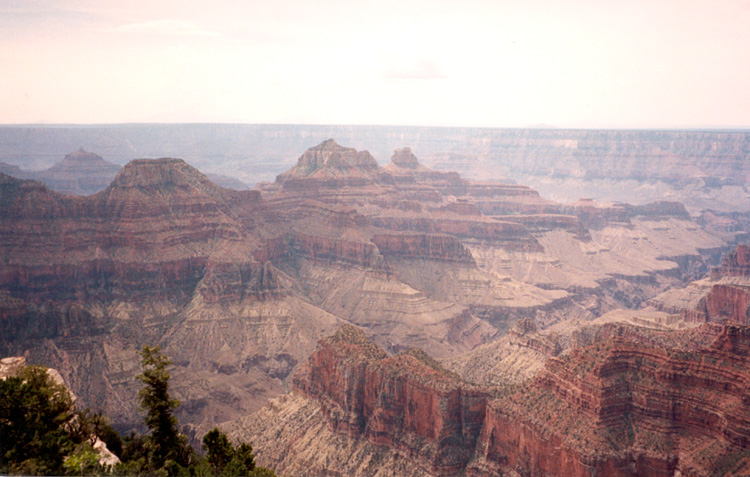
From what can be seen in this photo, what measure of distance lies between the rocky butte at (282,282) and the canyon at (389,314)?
34 cm

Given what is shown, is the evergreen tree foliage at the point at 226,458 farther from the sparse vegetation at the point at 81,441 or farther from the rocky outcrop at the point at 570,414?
the rocky outcrop at the point at 570,414

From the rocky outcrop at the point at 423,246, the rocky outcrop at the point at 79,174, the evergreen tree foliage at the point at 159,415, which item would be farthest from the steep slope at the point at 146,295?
the rocky outcrop at the point at 79,174

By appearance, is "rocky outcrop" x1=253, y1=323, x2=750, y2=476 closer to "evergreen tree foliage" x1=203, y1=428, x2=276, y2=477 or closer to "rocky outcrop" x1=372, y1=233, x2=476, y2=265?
"evergreen tree foliage" x1=203, y1=428, x2=276, y2=477

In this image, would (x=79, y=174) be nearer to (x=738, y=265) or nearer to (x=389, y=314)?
(x=389, y=314)

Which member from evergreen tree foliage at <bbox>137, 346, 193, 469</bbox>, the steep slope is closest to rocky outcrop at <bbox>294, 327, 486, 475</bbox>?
evergreen tree foliage at <bbox>137, 346, 193, 469</bbox>

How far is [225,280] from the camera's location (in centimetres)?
9888

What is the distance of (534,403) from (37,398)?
3012 cm

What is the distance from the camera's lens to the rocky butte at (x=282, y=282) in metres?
75.6

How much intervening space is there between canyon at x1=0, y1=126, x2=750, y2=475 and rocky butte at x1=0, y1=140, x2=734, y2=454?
0.34 metres

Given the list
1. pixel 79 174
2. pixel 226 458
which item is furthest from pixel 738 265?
pixel 79 174

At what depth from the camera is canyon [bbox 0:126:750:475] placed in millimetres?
40938

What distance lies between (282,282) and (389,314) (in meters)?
19.4

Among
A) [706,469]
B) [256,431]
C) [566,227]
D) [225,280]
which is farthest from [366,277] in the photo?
[706,469]

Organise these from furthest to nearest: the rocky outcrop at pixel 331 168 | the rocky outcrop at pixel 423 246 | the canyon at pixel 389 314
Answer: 1. the rocky outcrop at pixel 331 168
2. the rocky outcrop at pixel 423 246
3. the canyon at pixel 389 314
